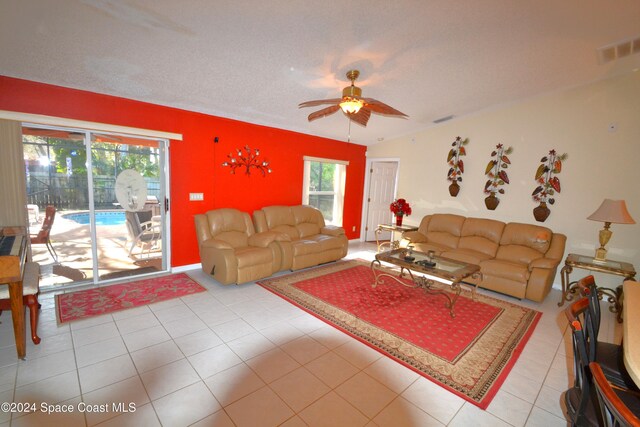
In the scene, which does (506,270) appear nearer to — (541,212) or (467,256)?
(467,256)

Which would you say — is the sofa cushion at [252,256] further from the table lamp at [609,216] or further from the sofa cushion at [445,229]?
the table lamp at [609,216]

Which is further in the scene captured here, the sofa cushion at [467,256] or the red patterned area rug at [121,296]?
the sofa cushion at [467,256]

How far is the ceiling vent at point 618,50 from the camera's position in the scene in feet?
9.44

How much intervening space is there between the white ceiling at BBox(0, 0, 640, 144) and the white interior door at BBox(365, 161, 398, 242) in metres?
3.03

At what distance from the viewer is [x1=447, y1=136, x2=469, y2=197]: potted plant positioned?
521cm

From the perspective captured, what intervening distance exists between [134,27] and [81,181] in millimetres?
2124

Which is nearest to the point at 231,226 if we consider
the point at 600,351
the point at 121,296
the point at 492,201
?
the point at 121,296

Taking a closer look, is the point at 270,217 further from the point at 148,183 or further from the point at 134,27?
the point at 134,27

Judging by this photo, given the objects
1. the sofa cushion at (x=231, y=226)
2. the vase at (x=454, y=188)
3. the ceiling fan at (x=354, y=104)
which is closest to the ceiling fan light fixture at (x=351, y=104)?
the ceiling fan at (x=354, y=104)

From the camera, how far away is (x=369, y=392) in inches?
80.2

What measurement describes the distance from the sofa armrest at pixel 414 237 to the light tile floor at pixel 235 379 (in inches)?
87.3

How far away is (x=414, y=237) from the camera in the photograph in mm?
4980

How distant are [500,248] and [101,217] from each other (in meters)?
5.68

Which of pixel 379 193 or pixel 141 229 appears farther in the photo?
pixel 379 193
